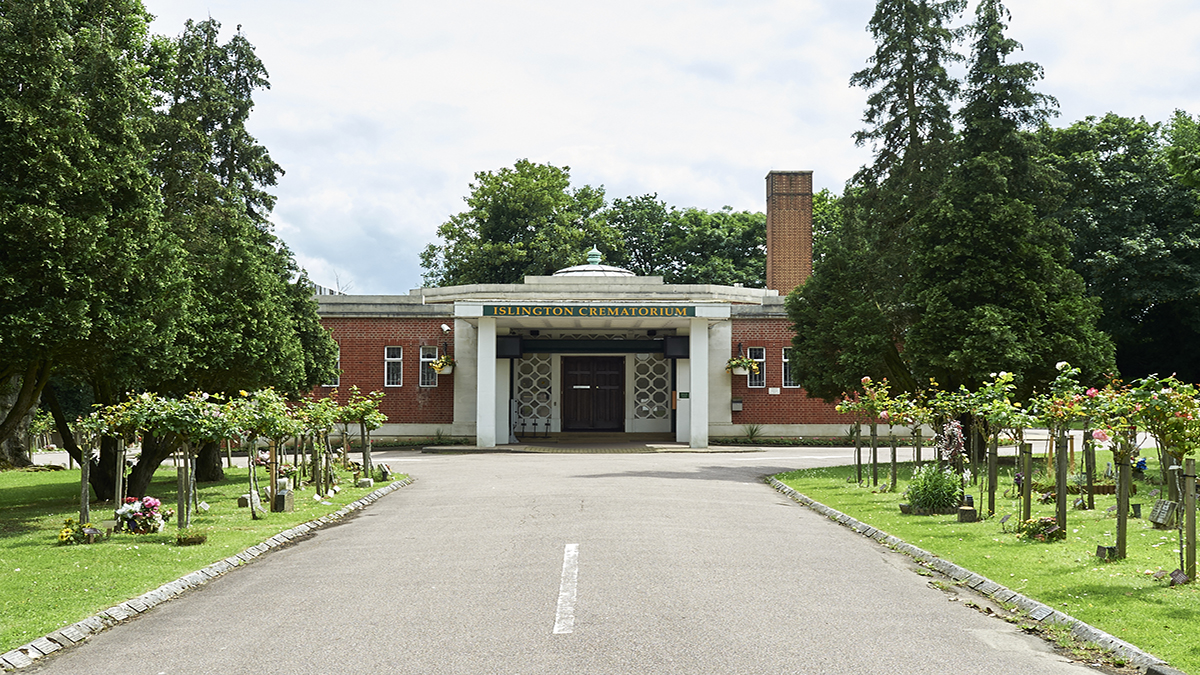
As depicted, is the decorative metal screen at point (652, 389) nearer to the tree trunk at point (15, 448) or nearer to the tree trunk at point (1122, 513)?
the tree trunk at point (15, 448)

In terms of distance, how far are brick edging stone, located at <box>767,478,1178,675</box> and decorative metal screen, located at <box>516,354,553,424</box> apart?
2492 centimetres

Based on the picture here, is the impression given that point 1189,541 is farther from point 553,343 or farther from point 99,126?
point 553,343

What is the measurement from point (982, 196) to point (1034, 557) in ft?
45.0

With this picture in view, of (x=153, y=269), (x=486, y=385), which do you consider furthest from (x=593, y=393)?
(x=153, y=269)

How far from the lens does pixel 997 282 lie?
72.3 feet

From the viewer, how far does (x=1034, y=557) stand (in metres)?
10.4

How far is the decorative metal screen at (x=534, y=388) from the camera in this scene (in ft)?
128

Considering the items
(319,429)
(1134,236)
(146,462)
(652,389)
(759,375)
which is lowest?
(146,462)

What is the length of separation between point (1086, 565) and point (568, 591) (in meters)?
5.09

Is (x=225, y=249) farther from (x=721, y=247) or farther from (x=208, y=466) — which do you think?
(x=721, y=247)

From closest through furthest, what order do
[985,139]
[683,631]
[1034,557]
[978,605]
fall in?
[683,631], [978,605], [1034,557], [985,139]

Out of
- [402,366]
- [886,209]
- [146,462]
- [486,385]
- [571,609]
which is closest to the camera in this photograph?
[571,609]

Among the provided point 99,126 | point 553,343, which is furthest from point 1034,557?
point 553,343

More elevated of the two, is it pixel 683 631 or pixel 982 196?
pixel 982 196
